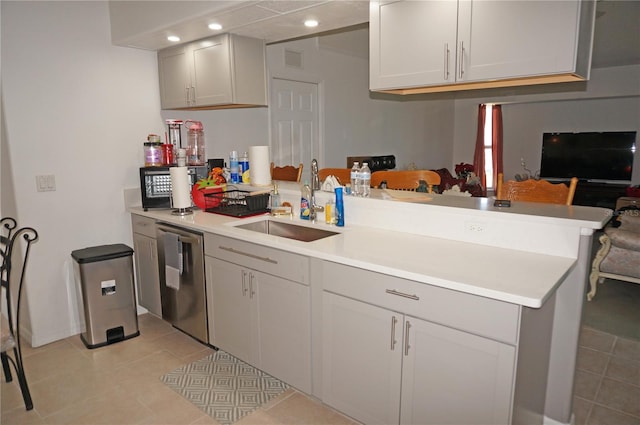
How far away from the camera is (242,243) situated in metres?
2.39

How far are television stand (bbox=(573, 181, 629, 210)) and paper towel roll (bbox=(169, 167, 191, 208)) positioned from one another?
21.5ft

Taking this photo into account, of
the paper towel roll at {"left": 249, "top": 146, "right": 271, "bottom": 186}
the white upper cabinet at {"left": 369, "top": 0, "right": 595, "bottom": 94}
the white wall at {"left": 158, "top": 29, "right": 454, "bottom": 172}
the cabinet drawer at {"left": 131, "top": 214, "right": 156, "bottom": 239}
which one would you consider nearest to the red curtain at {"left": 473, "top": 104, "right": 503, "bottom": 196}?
the white wall at {"left": 158, "top": 29, "right": 454, "bottom": 172}

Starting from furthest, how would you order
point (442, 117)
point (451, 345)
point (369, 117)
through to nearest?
point (442, 117), point (369, 117), point (451, 345)

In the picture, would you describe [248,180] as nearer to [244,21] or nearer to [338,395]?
[244,21]

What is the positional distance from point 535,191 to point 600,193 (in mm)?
5528

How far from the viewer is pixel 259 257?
2.30 meters

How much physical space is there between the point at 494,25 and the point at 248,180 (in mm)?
2144

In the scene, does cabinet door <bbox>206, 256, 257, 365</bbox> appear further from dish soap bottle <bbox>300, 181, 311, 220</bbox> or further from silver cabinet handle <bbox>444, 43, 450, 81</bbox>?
silver cabinet handle <bbox>444, 43, 450, 81</bbox>

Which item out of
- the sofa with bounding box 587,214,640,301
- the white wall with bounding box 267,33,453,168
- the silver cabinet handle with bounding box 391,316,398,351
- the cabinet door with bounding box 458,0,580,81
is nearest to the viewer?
the cabinet door with bounding box 458,0,580,81

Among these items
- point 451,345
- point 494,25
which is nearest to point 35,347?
point 451,345

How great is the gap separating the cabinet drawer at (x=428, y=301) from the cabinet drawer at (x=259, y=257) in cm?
16

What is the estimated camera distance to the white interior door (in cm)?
455

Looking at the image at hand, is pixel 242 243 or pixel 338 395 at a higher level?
pixel 242 243

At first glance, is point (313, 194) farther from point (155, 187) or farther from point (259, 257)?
point (155, 187)
